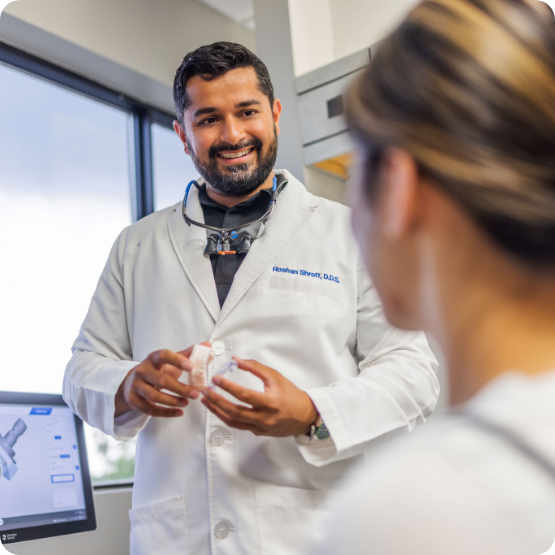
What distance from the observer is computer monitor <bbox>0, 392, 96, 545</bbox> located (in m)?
1.82

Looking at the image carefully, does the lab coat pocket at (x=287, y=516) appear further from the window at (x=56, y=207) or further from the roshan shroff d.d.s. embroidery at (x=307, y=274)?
the window at (x=56, y=207)

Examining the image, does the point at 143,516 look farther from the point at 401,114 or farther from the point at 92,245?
the point at 92,245

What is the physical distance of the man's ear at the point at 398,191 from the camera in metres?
0.43

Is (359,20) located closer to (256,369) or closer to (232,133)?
(232,133)

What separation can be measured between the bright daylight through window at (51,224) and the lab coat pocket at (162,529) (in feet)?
4.13

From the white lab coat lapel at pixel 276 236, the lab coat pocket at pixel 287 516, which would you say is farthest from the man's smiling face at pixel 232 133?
the lab coat pocket at pixel 287 516

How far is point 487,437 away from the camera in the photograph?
32 centimetres

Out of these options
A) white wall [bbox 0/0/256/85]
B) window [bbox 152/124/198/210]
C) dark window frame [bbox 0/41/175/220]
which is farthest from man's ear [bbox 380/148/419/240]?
window [bbox 152/124/198/210]

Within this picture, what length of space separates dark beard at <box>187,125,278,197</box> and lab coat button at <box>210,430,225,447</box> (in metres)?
0.64

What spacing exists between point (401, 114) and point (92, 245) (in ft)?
8.18

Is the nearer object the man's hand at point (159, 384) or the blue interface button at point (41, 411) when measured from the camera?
the man's hand at point (159, 384)

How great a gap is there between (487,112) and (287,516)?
958mm

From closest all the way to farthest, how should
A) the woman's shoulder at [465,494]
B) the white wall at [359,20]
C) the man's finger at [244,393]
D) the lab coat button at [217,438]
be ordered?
Answer: the woman's shoulder at [465,494]
the man's finger at [244,393]
the lab coat button at [217,438]
the white wall at [359,20]

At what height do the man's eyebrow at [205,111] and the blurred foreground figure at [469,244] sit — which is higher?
the man's eyebrow at [205,111]
